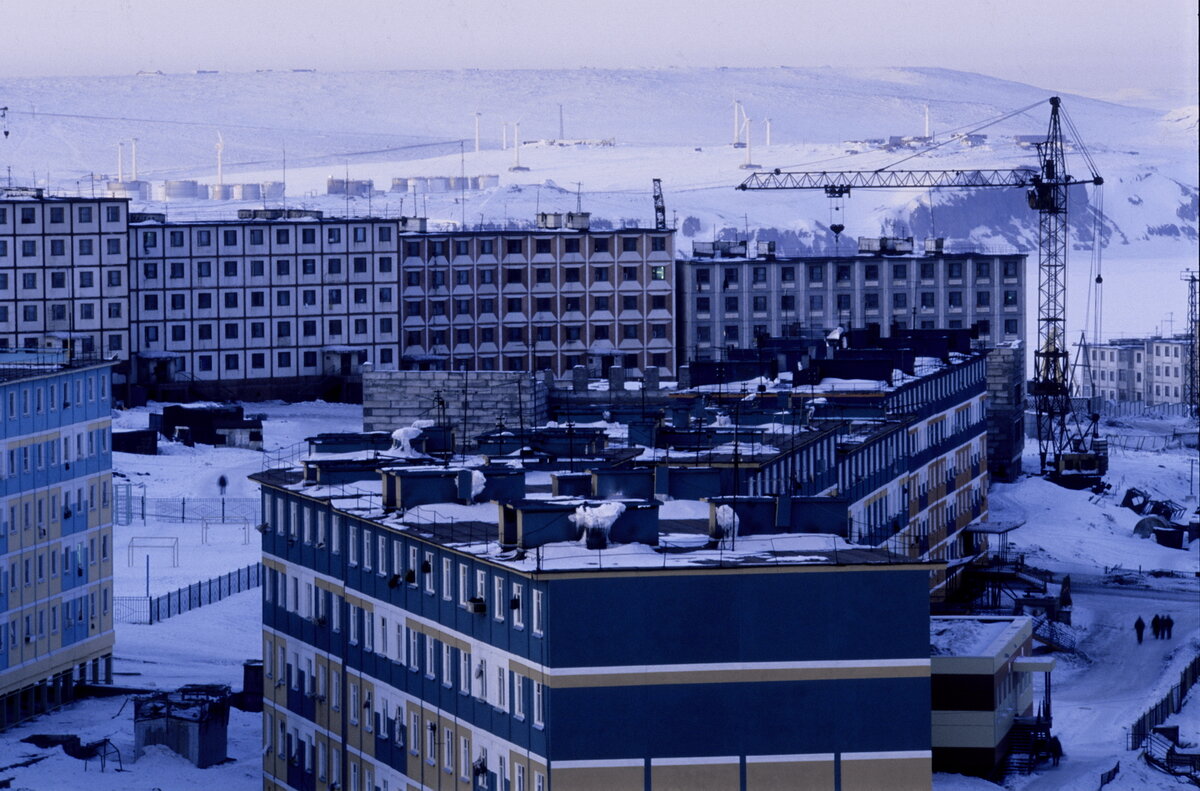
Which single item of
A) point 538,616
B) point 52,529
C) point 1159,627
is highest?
point 538,616

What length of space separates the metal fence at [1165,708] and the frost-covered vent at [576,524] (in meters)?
20.3

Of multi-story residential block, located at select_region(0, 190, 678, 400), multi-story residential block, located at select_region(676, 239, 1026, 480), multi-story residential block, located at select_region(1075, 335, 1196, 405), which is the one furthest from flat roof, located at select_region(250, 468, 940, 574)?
multi-story residential block, located at select_region(1075, 335, 1196, 405)

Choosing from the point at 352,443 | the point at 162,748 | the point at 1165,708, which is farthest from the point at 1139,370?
the point at 162,748

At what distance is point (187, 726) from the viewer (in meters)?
56.0

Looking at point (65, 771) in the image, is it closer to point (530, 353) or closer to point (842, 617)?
point (842, 617)

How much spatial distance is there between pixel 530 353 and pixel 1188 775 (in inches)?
2932

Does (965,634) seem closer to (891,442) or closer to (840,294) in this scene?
(891,442)

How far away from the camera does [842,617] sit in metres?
39.2

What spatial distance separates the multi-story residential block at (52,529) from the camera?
5944cm

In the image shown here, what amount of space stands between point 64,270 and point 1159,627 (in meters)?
55.8

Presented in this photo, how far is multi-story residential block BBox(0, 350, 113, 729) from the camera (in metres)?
59.4

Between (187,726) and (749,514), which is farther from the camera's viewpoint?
(187,726)

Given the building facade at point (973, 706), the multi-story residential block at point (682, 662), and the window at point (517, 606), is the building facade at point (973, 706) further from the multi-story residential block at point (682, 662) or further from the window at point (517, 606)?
the window at point (517, 606)

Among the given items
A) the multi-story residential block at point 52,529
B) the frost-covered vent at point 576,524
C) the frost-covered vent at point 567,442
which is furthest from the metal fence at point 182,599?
the frost-covered vent at point 576,524
